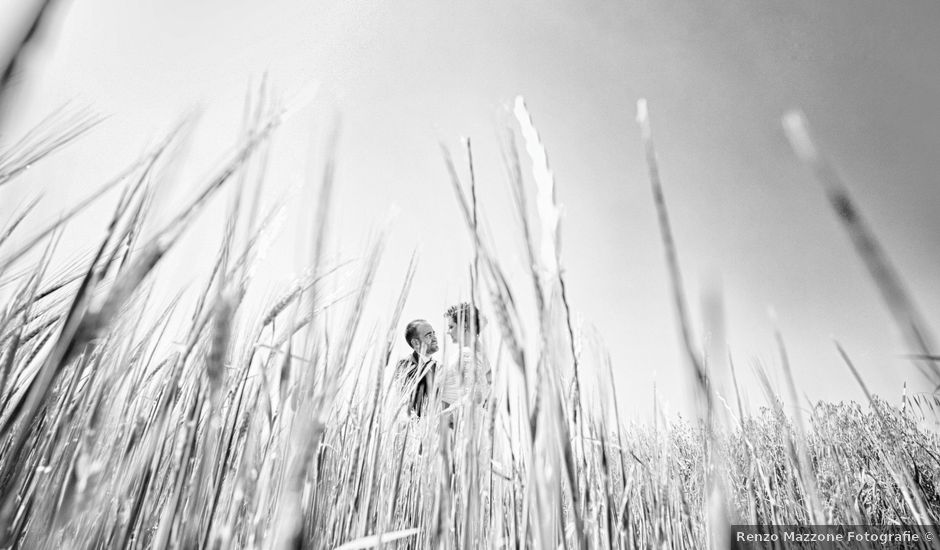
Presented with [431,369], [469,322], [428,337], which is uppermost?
[428,337]

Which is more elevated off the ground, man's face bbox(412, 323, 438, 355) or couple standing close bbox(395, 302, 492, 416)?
man's face bbox(412, 323, 438, 355)

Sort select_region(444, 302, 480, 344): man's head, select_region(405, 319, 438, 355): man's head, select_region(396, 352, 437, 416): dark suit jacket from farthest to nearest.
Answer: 1. select_region(405, 319, 438, 355): man's head
2. select_region(396, 352, 437, 416): dark suit jacket
3. select_region(444, 302, 480, 344): man's head

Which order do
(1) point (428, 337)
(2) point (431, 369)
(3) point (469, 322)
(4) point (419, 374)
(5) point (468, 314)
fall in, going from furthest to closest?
(1) point (428, 337)
(4) point (419, 374)
(2) point (431, 369)
(5) point (468, 314)
(3) point (469, 322)

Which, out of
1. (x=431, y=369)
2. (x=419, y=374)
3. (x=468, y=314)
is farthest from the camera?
(x=419, y=374)

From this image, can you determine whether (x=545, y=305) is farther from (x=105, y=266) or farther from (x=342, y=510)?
(x=342, y=510)

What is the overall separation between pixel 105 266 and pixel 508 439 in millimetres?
863

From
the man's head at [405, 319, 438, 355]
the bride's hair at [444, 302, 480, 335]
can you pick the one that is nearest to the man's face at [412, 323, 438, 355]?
the man's head at [405, 319, 438, 355]

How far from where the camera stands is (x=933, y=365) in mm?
302

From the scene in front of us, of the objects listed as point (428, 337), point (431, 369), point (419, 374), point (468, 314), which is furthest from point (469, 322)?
point (428, 337)

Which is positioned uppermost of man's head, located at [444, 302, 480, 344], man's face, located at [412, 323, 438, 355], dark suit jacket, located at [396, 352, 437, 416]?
man's face, located at [412, 323, 438, 355]

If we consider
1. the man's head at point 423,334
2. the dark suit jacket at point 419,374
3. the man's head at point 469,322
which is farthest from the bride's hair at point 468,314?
the man's head at point 423,334

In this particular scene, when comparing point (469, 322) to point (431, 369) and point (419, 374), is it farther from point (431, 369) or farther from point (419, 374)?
point (419, 374)

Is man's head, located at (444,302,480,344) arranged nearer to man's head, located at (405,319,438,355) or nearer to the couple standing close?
the couple standing close

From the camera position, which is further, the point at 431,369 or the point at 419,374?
the point at 419,374
